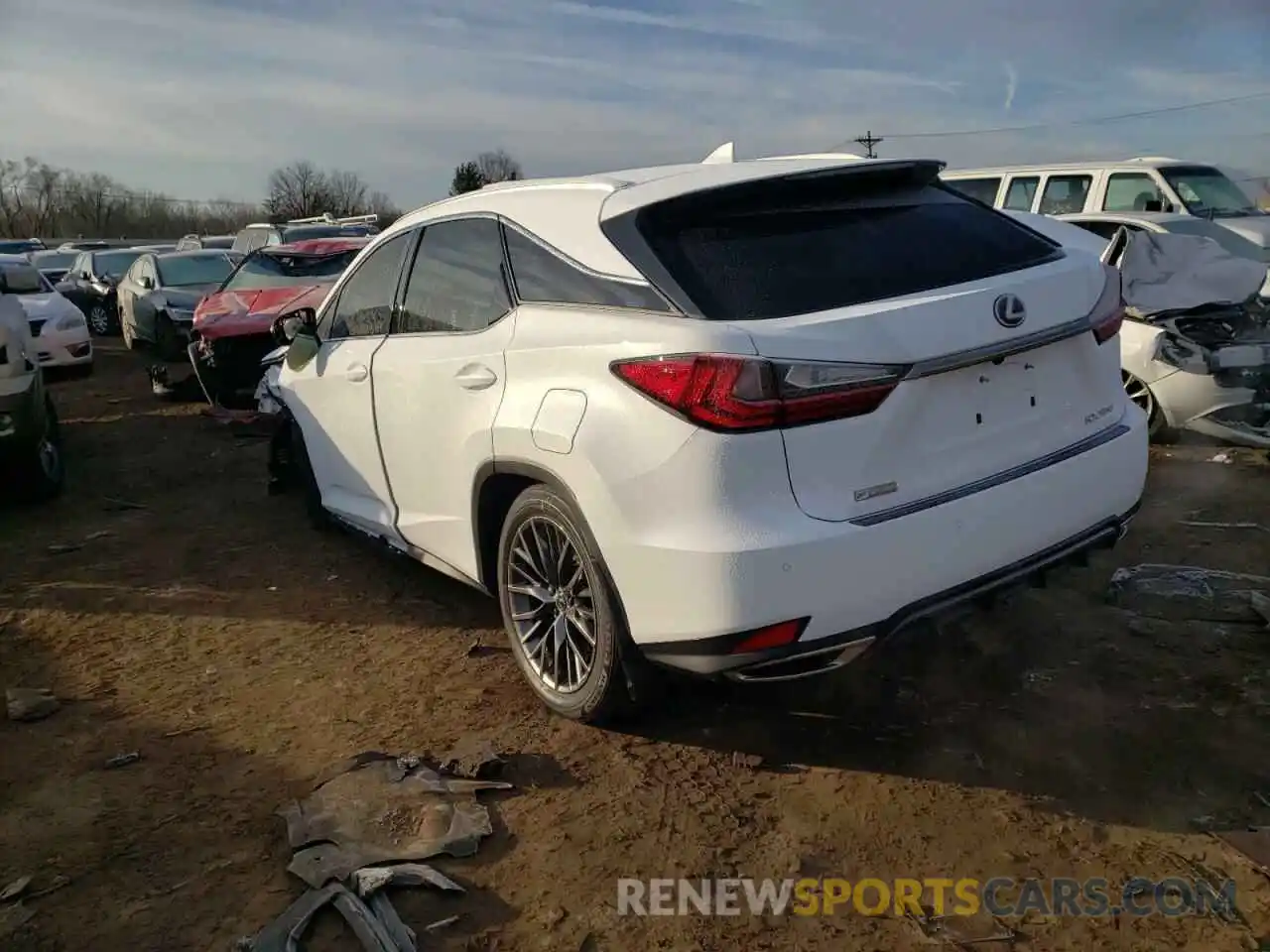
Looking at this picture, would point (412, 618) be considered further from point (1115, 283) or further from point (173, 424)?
point (173, 424)

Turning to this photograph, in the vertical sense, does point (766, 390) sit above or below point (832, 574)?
above

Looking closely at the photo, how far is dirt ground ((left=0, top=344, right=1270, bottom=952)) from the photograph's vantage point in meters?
2.62

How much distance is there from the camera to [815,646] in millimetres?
2709

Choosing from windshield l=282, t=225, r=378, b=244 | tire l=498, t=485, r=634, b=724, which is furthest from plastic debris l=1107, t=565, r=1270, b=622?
windshield l=282, t=225, r=378, b=244

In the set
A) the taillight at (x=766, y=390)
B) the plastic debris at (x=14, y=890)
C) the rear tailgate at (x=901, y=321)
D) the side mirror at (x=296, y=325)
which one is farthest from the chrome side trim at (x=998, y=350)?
the side mirror at (x=296, y=325)

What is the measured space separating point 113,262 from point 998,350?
20468mm

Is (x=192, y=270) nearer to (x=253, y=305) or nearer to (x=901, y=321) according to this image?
(x=253, y=305)

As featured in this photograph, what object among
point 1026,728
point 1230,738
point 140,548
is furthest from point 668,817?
point 140,548

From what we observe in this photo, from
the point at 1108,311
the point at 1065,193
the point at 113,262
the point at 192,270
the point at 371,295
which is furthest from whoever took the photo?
the point at 113,262

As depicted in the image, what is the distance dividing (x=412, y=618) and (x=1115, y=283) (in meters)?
3.14

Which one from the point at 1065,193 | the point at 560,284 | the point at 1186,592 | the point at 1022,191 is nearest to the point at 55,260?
the point at 1022,191

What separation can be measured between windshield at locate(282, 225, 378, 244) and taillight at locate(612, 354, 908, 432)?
735 inches

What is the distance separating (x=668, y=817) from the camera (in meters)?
2.95

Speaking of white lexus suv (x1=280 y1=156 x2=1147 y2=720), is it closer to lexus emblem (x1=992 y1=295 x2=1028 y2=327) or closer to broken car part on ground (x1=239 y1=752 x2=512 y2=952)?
lexus emblem (x1=992 y1=295 x2=1028 y2=327)
